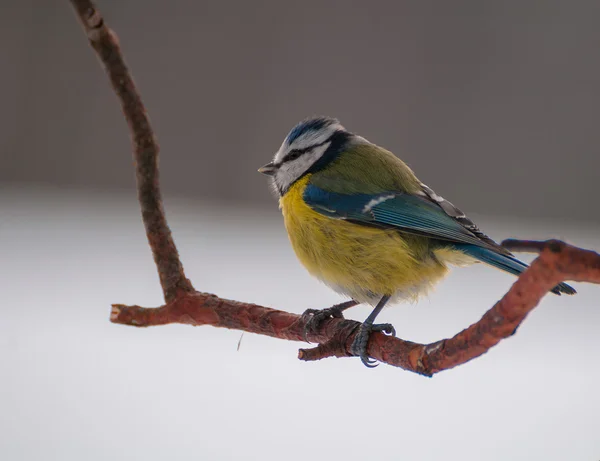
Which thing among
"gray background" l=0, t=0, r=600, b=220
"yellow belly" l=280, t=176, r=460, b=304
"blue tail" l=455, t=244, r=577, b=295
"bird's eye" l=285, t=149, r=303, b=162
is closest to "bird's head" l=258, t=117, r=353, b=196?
"bird's eye" l=285, t=149, r=303, b=162

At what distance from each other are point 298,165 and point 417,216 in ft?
0.73

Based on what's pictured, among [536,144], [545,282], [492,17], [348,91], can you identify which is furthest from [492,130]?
[545,282]

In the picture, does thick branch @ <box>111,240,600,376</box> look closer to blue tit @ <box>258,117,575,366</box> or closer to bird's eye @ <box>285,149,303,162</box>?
blue tit @ <box>258,117,575,366</box>

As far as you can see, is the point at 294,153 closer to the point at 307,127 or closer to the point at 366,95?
the point at 307,127

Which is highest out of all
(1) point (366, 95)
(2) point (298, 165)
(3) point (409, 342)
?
(1) point (366, 95)

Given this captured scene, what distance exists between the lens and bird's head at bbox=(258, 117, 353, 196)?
95 cm

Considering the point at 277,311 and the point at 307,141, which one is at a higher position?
the point at 307,141

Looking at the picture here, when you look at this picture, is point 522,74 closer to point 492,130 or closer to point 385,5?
point 492,130

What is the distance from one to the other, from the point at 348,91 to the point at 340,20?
197mm

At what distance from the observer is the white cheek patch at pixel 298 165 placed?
95cm

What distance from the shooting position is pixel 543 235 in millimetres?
1679

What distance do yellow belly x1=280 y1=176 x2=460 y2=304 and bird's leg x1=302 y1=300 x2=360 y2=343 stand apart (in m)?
0.03

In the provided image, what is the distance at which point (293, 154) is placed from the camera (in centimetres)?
95

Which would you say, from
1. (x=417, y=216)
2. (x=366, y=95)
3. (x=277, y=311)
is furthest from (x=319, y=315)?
(x=366, y=95)
